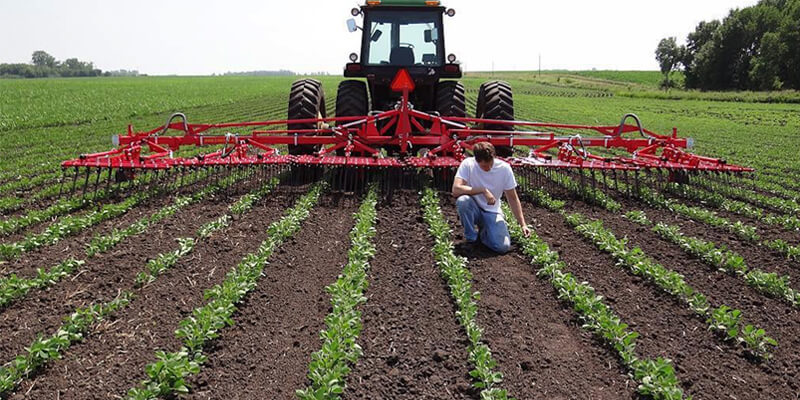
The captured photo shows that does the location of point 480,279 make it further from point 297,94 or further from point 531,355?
point 297,94

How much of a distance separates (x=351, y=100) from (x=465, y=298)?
16.8 ft

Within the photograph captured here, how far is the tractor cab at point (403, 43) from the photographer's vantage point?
8602 mm

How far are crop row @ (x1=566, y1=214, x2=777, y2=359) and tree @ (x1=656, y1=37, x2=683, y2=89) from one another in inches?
2590

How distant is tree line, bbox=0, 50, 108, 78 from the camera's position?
328 ft

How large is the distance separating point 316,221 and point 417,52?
3603 mm

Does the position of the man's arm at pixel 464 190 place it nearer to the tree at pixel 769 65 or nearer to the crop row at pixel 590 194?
the crop row at pixel 590 194

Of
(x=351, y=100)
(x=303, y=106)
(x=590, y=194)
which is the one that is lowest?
(x=590, y=194)

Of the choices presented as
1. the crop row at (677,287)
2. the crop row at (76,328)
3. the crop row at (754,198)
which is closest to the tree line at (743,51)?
the crop row at (754,198)

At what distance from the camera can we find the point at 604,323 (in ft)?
12.4

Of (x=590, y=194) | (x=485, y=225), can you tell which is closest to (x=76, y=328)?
(x=485, y=225)

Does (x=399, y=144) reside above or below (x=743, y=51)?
below

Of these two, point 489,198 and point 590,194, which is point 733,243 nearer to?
point 590,194

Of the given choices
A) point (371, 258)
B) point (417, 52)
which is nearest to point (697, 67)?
point (417, 52)

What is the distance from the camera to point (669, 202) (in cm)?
723
